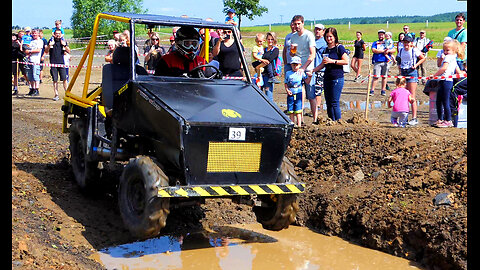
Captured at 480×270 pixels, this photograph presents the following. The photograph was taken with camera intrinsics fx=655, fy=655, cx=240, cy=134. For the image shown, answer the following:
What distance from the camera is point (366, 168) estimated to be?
925cm

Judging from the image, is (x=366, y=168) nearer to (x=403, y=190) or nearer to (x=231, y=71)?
(x=403, y=190)

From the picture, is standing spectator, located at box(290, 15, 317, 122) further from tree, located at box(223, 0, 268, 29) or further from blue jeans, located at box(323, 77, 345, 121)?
tree, located at box(223, 0, 268, 29)

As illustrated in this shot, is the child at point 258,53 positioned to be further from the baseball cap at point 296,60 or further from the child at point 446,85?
the child at point 446,85

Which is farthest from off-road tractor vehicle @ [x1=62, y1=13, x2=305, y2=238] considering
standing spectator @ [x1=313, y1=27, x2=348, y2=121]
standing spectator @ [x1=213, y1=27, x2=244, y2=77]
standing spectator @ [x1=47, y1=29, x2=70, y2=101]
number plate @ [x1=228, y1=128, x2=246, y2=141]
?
standing spectator @ [x1=47, y1=29, x2=70, y2=101]

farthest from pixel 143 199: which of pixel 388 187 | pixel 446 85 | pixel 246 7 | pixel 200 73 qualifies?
pixel 246 7

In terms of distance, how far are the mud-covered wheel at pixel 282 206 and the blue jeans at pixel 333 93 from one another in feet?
13.3

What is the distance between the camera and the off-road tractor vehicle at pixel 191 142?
259 inches

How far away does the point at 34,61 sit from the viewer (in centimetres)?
1969

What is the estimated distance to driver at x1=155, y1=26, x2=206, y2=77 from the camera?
25.5ft

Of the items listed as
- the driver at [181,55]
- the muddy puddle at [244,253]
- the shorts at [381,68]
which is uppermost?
the shorts at [381,68]

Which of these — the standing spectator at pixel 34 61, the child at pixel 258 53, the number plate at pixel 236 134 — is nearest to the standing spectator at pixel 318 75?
the child at pixel 258 53

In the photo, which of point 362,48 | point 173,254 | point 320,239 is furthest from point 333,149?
point 362,48

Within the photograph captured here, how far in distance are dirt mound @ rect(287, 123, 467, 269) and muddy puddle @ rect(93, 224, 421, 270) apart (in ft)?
0.91

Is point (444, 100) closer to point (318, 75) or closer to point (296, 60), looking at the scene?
point (318, 75)
